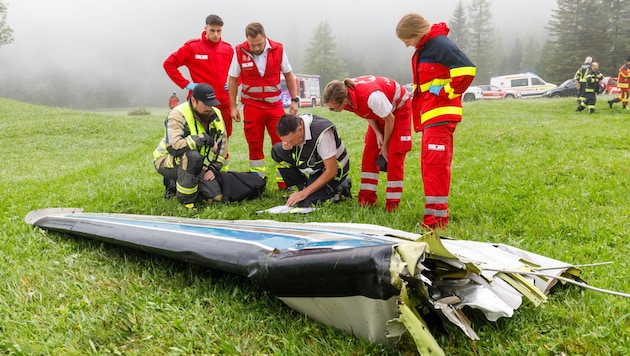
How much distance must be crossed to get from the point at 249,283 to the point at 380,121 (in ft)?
7.71

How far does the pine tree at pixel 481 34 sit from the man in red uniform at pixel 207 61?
65.2 metres

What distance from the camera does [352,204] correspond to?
4.38 m

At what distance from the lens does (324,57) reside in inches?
2489

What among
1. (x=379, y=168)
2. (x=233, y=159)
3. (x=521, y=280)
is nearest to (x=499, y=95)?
(x=233, y=159)

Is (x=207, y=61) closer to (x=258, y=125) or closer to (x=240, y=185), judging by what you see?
(x=258, y=125)

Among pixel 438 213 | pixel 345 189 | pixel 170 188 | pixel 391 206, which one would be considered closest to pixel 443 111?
pixel 438 213

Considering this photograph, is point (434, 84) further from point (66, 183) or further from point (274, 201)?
point (66, 183)

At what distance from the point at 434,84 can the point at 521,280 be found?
6.09 ft

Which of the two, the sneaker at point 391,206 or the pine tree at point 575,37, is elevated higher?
the pine tree at point 575,37

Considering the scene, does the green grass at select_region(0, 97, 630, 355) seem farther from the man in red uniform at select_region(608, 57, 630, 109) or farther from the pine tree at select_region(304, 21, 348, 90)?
the pine tree at select_region(304, 21, 348, 90)

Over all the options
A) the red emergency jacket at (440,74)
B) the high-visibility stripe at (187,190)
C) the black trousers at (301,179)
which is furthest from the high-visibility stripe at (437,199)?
the high-visibility stripe at (187,190)

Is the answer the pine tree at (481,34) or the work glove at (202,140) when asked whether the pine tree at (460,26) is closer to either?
the pine tree at (481,34)

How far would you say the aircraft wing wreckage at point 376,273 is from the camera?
155cm

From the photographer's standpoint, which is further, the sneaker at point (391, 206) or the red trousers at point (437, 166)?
the sneaker at point (391, 206)
